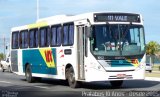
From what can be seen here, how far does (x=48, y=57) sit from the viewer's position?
25.4 m

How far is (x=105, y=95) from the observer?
17734mm

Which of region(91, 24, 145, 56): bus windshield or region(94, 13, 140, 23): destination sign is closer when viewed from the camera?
region(91, 24, 145, 56): bus windshield

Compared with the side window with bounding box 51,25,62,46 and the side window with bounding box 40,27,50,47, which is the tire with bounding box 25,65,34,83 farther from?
the side window with bounding box 51,25,62,46

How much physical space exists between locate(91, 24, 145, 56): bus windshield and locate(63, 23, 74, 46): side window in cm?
186

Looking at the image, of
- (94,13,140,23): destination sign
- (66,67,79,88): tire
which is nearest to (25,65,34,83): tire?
(66,67,79,88): tire

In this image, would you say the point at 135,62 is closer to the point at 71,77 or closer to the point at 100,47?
the point at 100,47

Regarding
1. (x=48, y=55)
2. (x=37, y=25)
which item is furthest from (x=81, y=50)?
(x=37, y=25)

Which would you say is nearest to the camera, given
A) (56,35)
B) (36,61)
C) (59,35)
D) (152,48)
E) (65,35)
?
(65,35)

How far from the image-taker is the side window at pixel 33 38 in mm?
27125

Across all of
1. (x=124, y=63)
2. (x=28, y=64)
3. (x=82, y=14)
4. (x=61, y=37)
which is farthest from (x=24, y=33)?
(x=124, y=63)

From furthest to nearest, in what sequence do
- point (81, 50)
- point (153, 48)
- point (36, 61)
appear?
point (153, 48) → point (36, 61) → point (81, 50)

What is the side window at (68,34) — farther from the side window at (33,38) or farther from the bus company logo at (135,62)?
the side window at (33,38)

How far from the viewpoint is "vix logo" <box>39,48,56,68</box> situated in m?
25.0

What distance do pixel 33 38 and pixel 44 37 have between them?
1.78 meters
